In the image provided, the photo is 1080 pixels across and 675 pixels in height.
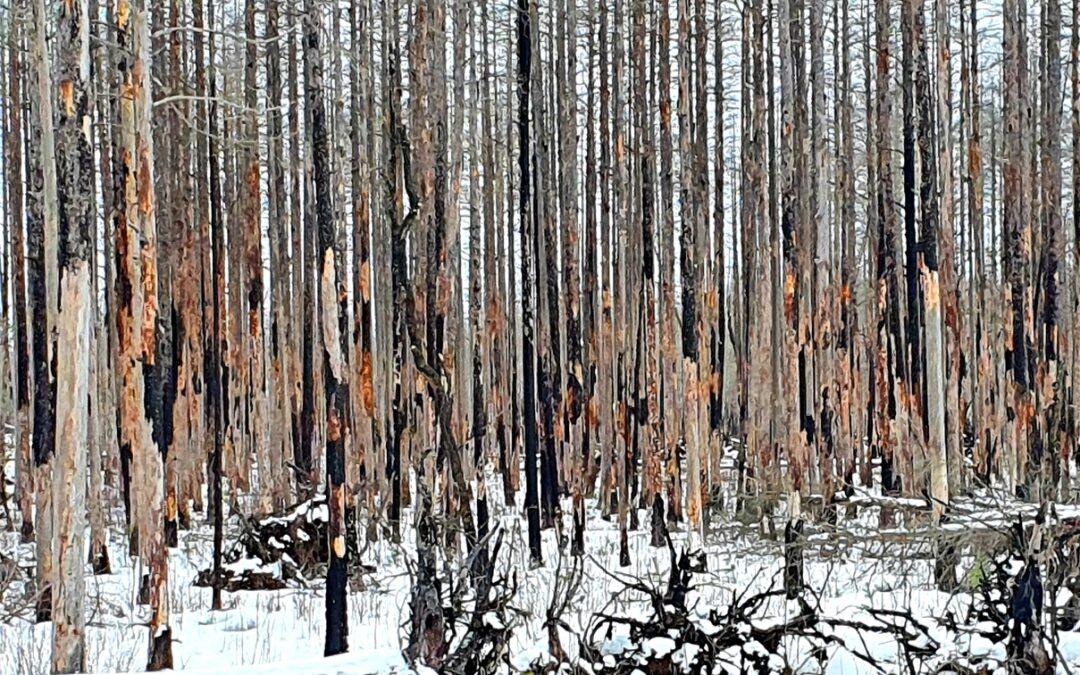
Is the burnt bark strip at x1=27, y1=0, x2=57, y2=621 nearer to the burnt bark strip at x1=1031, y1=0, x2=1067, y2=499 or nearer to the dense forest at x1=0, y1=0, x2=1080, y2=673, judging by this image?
the dense forest at x1=0, y1=0, x2=1080, y2=673

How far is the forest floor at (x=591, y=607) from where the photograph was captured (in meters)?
5.43

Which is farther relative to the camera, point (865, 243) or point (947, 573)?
point (865, 243)

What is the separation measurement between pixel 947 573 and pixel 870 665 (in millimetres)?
2612

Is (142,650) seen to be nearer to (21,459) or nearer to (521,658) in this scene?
(521,658)

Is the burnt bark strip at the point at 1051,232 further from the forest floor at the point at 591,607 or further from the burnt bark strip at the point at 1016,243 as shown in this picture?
the forest floor at the point at 591,607

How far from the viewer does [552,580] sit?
376 inches

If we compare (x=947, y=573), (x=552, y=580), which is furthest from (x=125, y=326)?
(x=947, y=573)

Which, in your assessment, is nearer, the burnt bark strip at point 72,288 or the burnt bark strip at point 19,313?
the burnt bark strip at point 72,288

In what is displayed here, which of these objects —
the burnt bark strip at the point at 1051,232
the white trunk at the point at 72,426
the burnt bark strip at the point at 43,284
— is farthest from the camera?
the burnt bark strip at the point at 1051,232

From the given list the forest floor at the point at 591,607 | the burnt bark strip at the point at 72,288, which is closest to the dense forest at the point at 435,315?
the burnt bark strip at the point at 72,288

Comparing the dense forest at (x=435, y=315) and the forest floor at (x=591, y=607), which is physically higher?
the dense forest at (x=435, y=315)

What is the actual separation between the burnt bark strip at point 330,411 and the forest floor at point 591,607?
27cm

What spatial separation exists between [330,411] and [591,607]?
7.05ft

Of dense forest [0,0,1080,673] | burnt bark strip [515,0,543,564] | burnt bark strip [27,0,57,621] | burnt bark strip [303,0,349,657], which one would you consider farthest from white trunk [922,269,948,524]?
burnt bark strip [27,0,57,621]
